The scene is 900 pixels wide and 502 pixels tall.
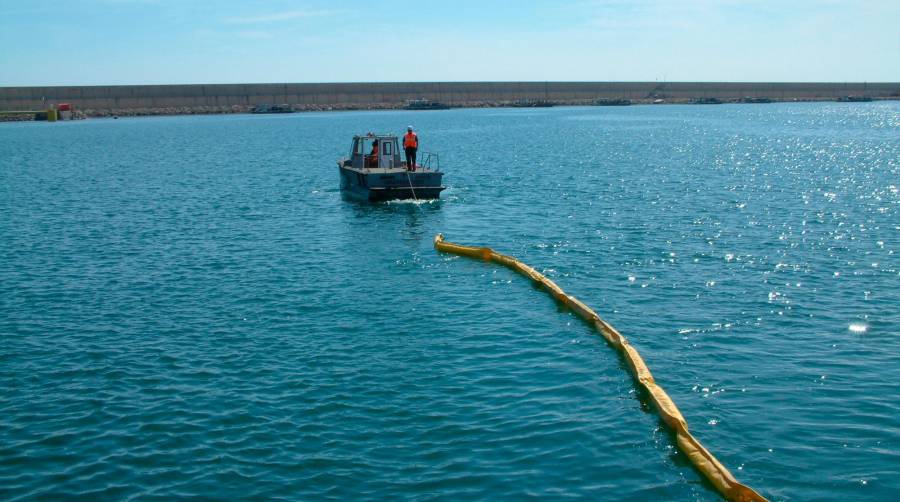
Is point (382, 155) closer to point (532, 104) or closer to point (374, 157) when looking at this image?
point (374, 157)

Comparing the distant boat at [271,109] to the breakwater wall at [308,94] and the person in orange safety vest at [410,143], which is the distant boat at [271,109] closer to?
the breakwater wall at [308,94]

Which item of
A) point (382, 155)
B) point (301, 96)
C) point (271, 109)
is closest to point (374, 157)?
point (382, 155)

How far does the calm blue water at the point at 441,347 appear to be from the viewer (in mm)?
12500

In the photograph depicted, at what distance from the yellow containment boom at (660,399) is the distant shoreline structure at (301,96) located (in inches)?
5794

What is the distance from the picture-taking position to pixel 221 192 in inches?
1815

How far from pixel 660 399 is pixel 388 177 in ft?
82.8

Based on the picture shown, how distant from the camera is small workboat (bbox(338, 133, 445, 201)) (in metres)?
38.0

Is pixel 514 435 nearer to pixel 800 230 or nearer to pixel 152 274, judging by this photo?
pixel 152 274

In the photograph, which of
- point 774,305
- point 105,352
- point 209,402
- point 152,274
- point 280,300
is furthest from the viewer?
point 152,274

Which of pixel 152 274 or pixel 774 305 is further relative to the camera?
pixel 152 274

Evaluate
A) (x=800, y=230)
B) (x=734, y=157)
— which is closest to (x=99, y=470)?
(x=800, y=230)

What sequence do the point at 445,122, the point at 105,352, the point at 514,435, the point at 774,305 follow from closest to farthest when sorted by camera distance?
1. the point at 514,435
2. the point at 105,352
3. the point at 774,305
4. the point at 445,122

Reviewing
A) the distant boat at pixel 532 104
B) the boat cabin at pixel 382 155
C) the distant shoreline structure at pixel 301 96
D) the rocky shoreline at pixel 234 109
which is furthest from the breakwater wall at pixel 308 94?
the boat cabin at pixel 382 155

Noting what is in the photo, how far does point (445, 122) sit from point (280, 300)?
112 m
